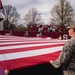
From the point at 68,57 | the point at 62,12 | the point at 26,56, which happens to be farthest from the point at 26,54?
the point at 62,12

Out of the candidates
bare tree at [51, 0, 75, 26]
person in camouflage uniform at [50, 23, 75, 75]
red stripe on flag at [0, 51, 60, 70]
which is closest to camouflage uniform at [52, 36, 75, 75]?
person in camouflage uniform at [50, 23, 75, 75]

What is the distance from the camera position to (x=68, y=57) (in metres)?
3.94

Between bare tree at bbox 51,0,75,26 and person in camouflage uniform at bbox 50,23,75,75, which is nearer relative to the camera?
person in camouflage uniform at bbox 50,23,75,75

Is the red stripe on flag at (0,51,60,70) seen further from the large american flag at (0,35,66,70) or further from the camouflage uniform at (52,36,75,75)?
the camouflage uniform at (52,36,75,75)

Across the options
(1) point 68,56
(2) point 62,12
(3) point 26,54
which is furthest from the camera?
(2) point 62,12

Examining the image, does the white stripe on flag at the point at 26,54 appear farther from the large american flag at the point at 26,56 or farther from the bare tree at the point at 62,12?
the bare tree at the point at 62,12

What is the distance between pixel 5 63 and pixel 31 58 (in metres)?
0.54

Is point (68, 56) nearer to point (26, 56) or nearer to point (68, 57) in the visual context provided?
point (68, 57)

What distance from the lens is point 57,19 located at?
48969 millimetres

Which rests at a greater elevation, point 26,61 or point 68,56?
point 68,56

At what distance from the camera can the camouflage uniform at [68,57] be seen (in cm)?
393

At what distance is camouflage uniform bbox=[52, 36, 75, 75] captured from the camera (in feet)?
12.9

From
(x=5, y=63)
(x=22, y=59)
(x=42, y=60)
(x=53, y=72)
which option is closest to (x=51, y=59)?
(x=42, y=60)

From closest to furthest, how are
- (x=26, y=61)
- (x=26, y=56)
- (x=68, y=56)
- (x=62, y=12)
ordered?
1. (x=68, y=56)
2. (x=26, y=61)
3. (x=26, y=56)
4. (x=62, y=12)
